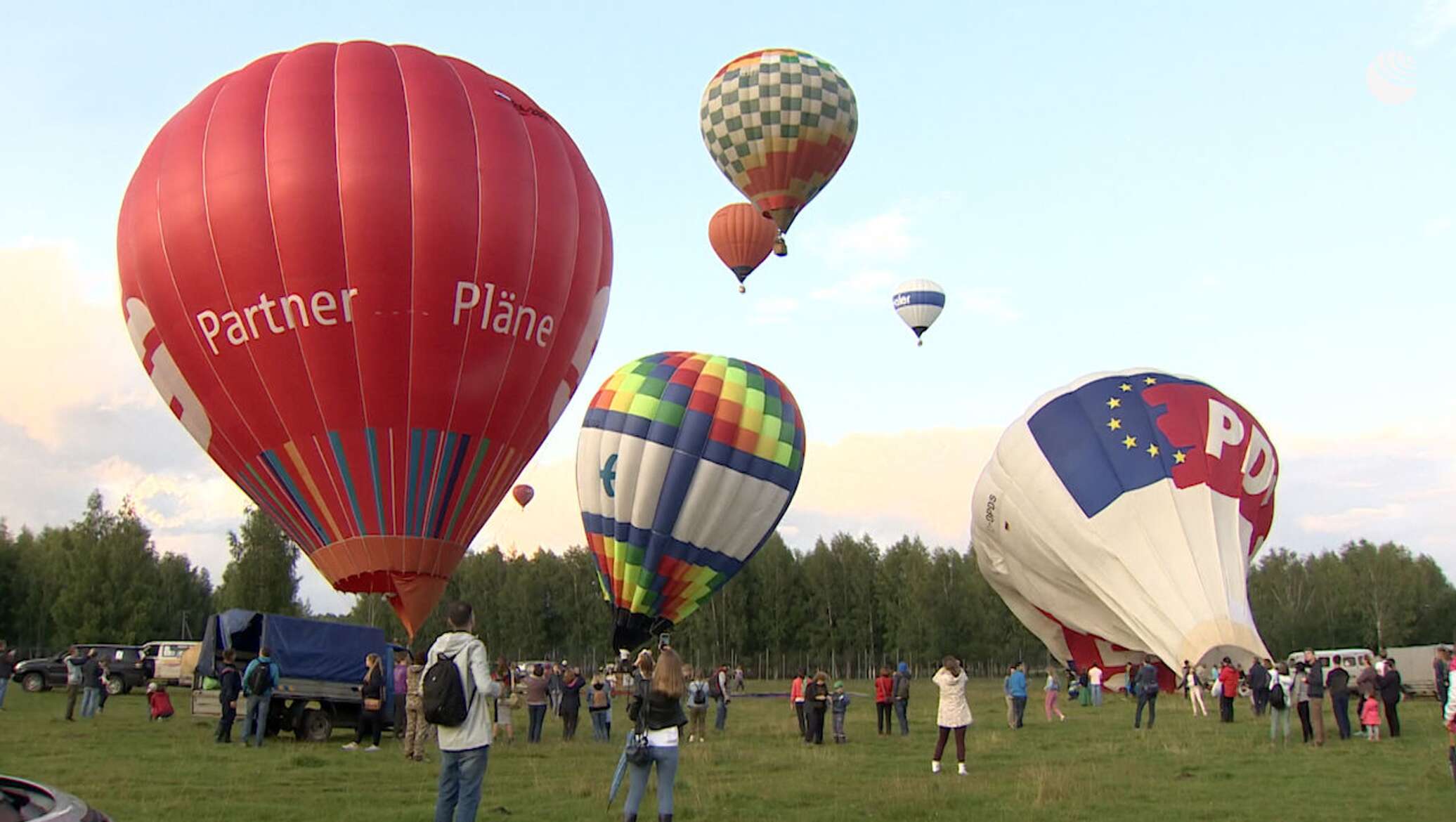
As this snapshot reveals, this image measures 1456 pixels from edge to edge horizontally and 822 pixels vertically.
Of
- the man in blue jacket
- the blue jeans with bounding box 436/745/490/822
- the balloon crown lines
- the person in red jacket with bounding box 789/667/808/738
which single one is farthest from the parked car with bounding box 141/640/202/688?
the blue jeans with bounding box 436/745/490/822

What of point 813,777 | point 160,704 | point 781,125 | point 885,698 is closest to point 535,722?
point 885,698

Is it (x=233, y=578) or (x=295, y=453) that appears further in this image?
(x=233, y=578)

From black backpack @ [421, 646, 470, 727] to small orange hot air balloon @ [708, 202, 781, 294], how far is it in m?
32.9

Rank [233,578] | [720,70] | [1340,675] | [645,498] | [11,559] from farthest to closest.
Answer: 1. [11,559]
2. [233,578]
3. [720,70]
4. [645,498]
5. [1340,675]

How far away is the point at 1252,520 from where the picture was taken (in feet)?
92.1

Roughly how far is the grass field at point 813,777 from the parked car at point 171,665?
18402mm

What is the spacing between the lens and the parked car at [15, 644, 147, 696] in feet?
119

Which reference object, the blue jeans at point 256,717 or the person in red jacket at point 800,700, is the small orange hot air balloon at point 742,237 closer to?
the person in red jacket at point 800,700

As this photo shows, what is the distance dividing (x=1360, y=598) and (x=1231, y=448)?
65786mm

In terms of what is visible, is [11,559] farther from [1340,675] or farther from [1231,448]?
[1340,675]

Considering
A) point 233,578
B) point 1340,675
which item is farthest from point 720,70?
point 233,578

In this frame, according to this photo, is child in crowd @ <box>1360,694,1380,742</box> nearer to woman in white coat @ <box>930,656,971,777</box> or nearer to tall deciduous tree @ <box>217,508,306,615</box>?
woman in white coat @ <box>930,656,971,777</box>

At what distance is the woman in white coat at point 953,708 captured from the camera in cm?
1349

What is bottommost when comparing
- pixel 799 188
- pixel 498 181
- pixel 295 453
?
pixel 295 453
